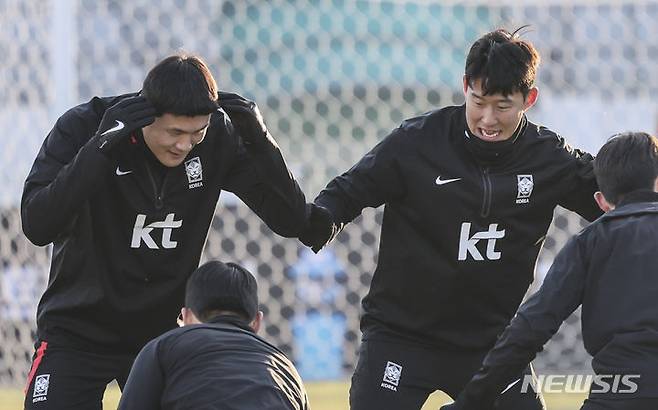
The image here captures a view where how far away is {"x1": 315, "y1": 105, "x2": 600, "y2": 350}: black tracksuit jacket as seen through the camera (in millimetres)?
4184

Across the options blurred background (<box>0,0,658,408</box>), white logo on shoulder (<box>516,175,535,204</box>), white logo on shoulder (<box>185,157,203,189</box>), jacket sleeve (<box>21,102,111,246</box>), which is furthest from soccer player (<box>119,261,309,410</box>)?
blurred background (<box>0,0,658,408</box>)

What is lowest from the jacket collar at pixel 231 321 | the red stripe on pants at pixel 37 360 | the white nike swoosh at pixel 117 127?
the red stripe on pants at pixel 37 360

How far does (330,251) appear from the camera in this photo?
8086mm

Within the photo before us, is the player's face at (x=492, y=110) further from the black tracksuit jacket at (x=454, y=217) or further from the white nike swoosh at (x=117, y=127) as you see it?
the white nike swoosh at (x=117, y=127)

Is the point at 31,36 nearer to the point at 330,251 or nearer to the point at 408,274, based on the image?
the point at 330,251

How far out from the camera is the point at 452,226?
13.7 feet

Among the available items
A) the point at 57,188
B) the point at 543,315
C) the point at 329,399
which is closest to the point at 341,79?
the point at 329,399

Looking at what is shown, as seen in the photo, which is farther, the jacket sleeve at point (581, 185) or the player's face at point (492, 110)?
the jacket sleeve at point (581, 185)

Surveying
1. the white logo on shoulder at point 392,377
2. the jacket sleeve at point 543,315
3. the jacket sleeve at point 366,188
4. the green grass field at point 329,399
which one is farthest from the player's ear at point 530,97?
the green grass field at point 329,399

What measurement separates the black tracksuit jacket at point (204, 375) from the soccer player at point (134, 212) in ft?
2.13

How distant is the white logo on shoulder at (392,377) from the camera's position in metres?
4.18

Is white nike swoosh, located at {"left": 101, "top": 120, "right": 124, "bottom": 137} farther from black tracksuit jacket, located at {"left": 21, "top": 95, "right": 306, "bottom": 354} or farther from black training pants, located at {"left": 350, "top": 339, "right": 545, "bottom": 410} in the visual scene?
black training pants, located at {"left": 350, "top": 339, "right": 545, "bottom": 410}

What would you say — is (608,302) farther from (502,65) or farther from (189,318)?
(189,318)

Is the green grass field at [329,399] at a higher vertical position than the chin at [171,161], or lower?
lower
